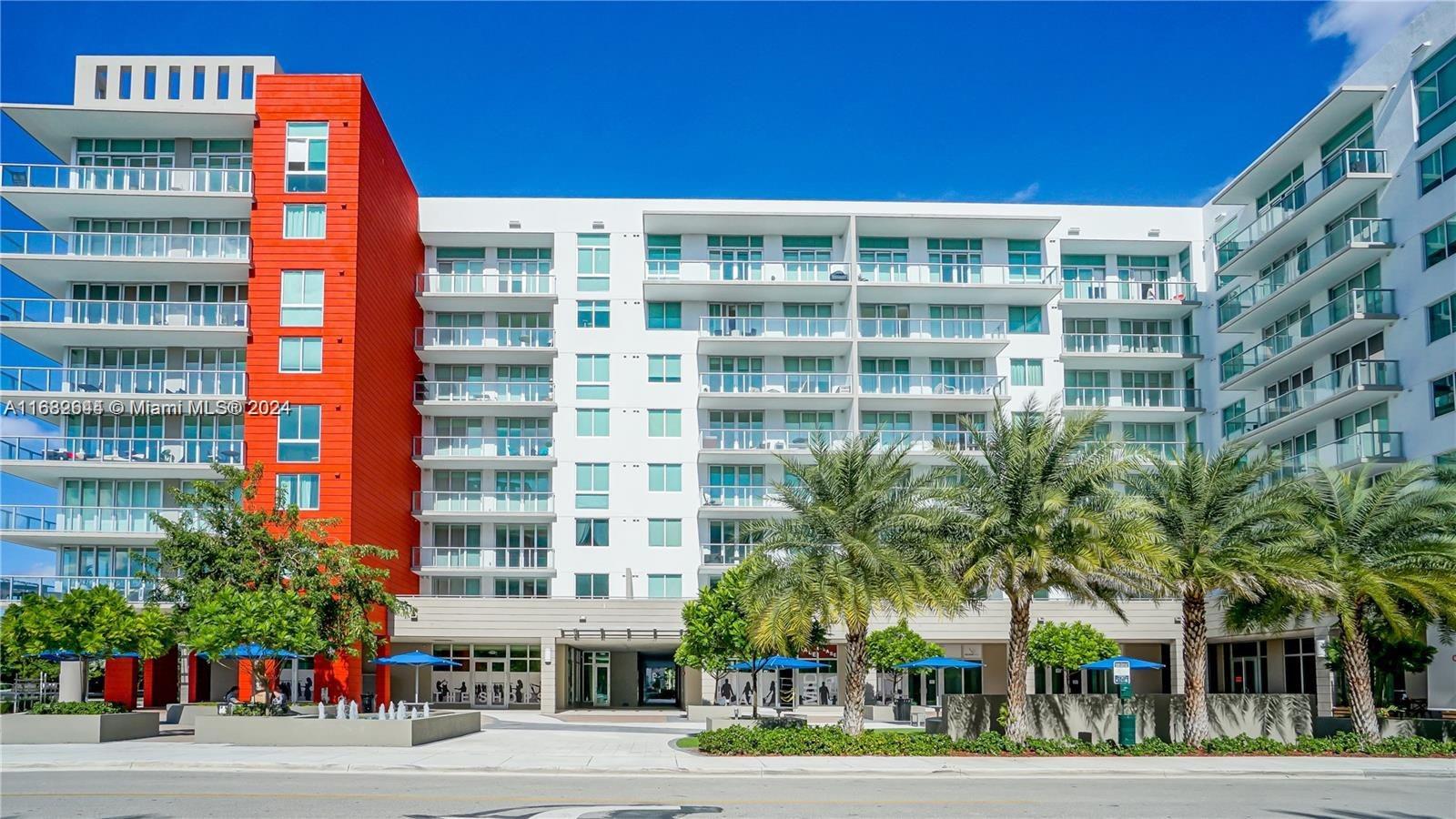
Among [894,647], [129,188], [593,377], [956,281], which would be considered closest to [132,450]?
[129,188]

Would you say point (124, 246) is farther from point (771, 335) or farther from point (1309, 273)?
point (1309, 273)

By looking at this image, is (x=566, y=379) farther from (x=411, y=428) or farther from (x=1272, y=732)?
(x=1272, y=732)

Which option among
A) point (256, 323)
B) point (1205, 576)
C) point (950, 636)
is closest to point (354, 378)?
point (256, 323)

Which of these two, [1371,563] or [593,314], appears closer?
[1371,563]

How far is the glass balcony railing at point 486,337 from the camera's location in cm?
6278

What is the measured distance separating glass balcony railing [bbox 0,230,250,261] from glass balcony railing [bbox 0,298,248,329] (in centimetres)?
200

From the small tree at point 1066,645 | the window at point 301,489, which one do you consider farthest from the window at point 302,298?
the small tree at point 1066,645

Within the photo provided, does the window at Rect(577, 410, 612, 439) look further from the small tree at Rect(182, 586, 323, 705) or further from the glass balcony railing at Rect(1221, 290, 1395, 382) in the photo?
the glass balcony railing at Rect(1221, 290, 1395, 382)

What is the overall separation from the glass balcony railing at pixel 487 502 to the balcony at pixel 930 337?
16770mm

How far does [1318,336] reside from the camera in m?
51.0

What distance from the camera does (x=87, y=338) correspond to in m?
56.0

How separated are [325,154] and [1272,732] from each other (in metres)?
41.0

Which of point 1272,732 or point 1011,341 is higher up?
point 1011,341

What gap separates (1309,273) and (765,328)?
78.3 feet
